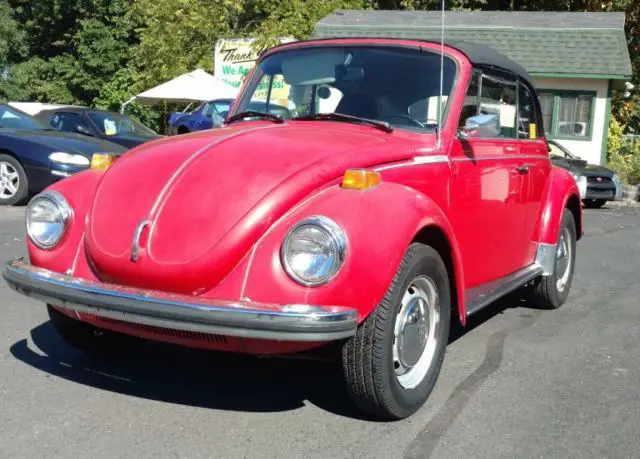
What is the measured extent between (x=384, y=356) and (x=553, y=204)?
3.02 metres

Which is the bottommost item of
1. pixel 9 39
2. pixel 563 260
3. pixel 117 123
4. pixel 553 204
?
pixel 9 39

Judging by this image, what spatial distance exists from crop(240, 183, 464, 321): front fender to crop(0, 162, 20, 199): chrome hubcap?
8.53m

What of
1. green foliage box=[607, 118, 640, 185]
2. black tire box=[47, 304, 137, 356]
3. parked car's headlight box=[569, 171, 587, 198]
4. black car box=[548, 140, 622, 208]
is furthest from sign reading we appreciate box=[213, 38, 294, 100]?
black tire box=[47, 304, 137, 356]

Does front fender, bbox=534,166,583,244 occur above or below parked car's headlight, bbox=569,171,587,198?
above

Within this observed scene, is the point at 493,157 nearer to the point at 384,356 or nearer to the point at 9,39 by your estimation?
the point at 384,356

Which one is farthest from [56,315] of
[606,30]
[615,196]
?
[606,30]

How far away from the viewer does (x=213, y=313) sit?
128 inches

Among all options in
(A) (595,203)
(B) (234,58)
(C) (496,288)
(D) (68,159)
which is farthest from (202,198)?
(B) (234,58)

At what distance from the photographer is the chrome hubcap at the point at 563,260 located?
21.2ft

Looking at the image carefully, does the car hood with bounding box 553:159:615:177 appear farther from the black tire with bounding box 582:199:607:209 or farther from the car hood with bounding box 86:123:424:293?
the car hood with bounding box 86:123:424:293

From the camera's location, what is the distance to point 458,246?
4312mm

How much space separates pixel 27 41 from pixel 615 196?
1356 inches

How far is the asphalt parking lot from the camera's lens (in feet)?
11.5

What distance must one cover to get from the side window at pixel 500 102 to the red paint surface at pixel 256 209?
585 millimetres
